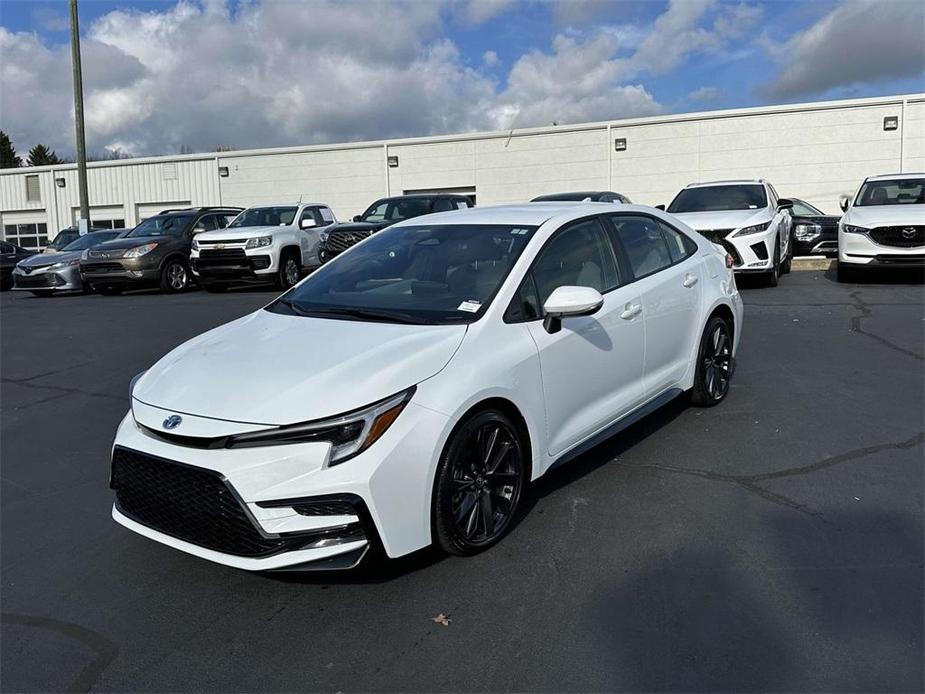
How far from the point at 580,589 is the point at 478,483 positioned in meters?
0.64

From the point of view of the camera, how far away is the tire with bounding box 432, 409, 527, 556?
10.8ft

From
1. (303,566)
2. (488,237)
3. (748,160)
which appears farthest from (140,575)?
(748,160)

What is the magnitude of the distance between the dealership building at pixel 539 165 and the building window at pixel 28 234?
1.68 feet

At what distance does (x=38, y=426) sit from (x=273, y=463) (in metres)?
4.09

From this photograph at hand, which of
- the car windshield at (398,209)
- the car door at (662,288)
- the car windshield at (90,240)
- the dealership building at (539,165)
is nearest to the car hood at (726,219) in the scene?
the car windshield at (398,209)

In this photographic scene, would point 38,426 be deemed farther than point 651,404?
Yes

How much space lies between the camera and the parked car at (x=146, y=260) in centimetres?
1569

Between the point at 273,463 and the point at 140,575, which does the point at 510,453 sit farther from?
the point at 140,575

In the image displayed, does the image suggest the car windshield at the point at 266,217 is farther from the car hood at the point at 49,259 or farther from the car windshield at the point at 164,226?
the car hood at the point at 49,259

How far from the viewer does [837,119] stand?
82.4 feet

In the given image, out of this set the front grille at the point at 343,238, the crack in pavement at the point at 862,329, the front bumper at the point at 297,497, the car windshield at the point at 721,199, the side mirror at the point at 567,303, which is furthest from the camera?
the front grille at the point at 343,238

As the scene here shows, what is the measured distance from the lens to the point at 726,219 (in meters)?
12.1

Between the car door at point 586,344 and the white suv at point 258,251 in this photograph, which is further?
the white suv at point 258,251

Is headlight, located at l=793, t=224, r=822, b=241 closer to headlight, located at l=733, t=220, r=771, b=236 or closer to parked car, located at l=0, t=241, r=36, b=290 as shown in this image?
headlight, located at l=733, t=220, r=771, b=236
